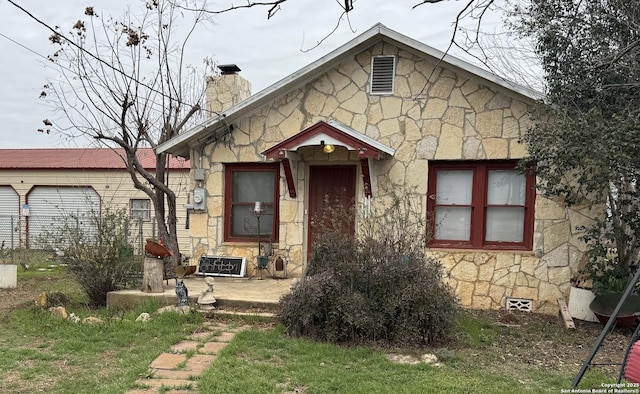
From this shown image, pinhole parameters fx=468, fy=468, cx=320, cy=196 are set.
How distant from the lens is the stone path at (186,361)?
13.9 ft

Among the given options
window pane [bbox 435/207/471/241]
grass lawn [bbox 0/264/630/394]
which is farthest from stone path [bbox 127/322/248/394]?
window pane [bbox 435/207/471/241]

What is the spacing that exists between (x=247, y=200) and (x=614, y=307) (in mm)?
6223

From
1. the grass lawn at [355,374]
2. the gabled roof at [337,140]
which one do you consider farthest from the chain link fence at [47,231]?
the grass lawn at [355,374]

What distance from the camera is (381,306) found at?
5.56 m

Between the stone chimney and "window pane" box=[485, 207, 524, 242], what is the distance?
5.29m

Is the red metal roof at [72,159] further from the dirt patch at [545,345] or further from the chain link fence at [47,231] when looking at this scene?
the dirt patch at [545,345]

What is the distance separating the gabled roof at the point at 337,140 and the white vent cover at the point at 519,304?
3117 mm

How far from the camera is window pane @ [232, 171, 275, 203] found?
8.98m

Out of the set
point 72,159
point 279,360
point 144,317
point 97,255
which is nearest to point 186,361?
point 279,360

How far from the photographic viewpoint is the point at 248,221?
9.03 metres

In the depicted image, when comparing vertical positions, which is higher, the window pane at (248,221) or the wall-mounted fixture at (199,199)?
the wall-mounted fixture at (199,199)

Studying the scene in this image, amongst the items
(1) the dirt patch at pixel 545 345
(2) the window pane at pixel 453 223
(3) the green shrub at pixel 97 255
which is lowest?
(1) the dirt patch at pixel 545 345

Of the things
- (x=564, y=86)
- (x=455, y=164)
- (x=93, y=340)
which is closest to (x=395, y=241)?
(x=455, y=164)

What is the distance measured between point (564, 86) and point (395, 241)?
3.32 metres
